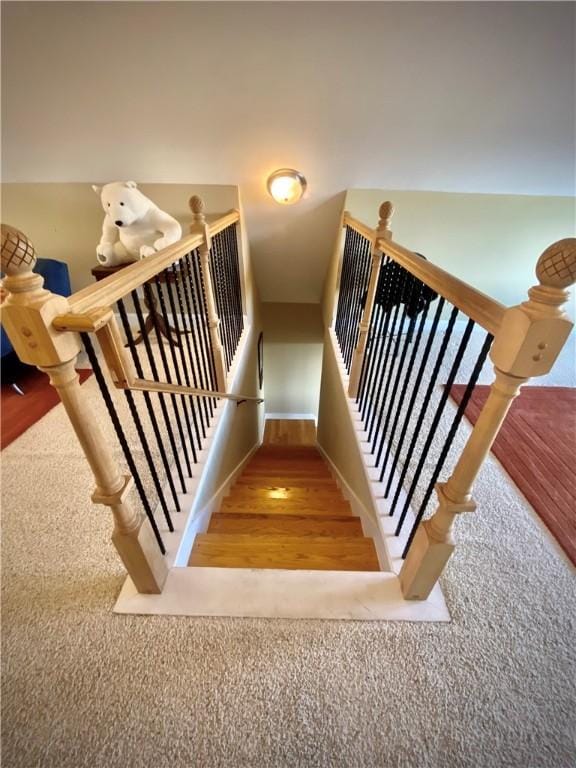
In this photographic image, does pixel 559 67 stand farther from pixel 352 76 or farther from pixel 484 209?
pixel 352 76

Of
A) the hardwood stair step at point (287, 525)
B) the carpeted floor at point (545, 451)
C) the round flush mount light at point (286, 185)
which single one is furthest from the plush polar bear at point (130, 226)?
the carpeted floor at point (545, 451)

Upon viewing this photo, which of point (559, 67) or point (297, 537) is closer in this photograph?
point (297, 537)

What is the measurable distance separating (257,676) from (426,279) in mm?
1196

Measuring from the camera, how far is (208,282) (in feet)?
5.62

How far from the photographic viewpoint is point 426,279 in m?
0.95

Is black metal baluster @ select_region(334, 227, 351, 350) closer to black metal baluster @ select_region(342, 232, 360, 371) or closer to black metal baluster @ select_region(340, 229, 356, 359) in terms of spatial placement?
black metal baluster @ select_region(340, 229, 356, 359)

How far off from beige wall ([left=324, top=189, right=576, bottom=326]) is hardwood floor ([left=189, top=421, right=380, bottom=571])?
2026mm

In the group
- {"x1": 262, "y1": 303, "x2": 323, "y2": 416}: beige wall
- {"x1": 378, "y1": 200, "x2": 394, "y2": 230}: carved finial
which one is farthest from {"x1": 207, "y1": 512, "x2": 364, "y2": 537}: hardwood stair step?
{"x1": 262, "y1": 303, "x2": 323, "y2": 416}: beige wall

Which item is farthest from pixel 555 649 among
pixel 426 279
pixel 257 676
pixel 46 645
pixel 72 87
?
pixel 72 87

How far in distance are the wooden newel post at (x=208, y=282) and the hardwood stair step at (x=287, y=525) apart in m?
0.80

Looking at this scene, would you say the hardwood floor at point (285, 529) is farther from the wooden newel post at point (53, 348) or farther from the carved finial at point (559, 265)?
the carved finial at point (559, 265)

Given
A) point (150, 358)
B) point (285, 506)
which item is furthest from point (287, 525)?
point (150, 358)

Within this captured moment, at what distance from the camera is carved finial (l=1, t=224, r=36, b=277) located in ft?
1.77

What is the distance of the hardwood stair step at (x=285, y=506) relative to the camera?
2.02m
